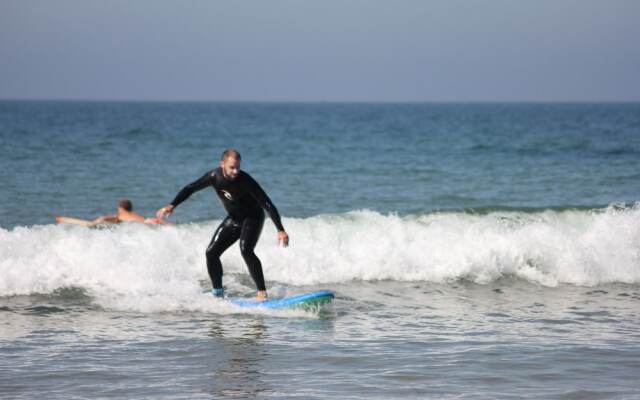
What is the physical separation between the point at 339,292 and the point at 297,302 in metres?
1.97

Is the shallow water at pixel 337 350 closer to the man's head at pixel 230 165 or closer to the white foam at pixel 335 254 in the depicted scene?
the white foam at pixel 335 254

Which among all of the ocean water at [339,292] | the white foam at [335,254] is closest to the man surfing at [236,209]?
the ocean water at [339,292]

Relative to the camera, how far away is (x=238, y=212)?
959 cm

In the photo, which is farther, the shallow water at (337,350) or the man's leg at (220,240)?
the man's leg at (220,240)

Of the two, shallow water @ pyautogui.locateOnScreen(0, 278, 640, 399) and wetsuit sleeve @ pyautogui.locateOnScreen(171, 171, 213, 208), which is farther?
wetsuit sleeve @ pyautogui.locateOnScreen(171, 171, 213, 208)

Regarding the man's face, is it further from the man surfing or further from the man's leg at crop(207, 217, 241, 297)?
the man's leg at crop(207, 217, 241, 297)

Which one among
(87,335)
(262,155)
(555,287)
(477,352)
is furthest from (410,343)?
(262,155)

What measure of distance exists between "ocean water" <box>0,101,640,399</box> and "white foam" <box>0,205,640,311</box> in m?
0.03

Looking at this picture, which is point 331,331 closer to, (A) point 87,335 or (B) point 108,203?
(A) point 87,335

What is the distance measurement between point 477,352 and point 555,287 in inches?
184

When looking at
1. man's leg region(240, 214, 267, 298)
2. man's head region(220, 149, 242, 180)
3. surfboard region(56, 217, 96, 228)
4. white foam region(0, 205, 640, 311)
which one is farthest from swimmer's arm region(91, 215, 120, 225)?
man's head region(220, 149, 242, 180)

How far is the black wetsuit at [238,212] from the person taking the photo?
927 cm

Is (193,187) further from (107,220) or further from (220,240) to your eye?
(107,220)

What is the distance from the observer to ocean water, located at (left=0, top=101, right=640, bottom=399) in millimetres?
7043
